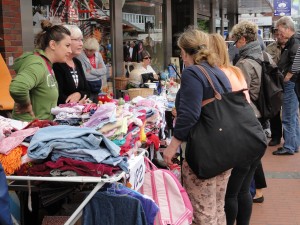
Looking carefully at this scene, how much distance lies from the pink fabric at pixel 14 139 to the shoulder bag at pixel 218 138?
1087mm

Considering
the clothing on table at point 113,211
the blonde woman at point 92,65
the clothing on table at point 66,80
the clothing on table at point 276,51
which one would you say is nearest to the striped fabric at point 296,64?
the clothing on table at point 276,51

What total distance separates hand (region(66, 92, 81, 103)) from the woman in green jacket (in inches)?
17.5

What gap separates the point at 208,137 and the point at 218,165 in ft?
0.69

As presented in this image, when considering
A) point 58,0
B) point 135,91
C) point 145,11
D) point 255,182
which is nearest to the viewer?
point 255,182

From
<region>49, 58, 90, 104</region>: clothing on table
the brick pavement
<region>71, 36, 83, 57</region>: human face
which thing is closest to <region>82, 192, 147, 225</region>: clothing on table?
<region>49, 58, 90, 104</region>: clothing on table

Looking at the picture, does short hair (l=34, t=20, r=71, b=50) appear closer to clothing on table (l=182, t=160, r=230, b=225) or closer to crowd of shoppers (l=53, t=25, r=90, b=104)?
crowd of shoppers (l=53, t=25, r=90, b=104)

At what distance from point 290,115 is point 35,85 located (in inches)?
185

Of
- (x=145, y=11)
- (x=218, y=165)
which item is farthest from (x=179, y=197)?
(x=145, y=11)

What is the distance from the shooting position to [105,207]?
8.25 feet

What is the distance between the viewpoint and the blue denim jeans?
6789mm

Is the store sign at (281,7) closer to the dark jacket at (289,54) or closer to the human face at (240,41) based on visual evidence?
the dark jacket at (289,54)

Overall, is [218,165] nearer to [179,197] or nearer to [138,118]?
[179,197]

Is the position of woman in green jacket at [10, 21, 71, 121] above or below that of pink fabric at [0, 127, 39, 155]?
above

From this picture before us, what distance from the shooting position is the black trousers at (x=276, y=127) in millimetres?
7672
